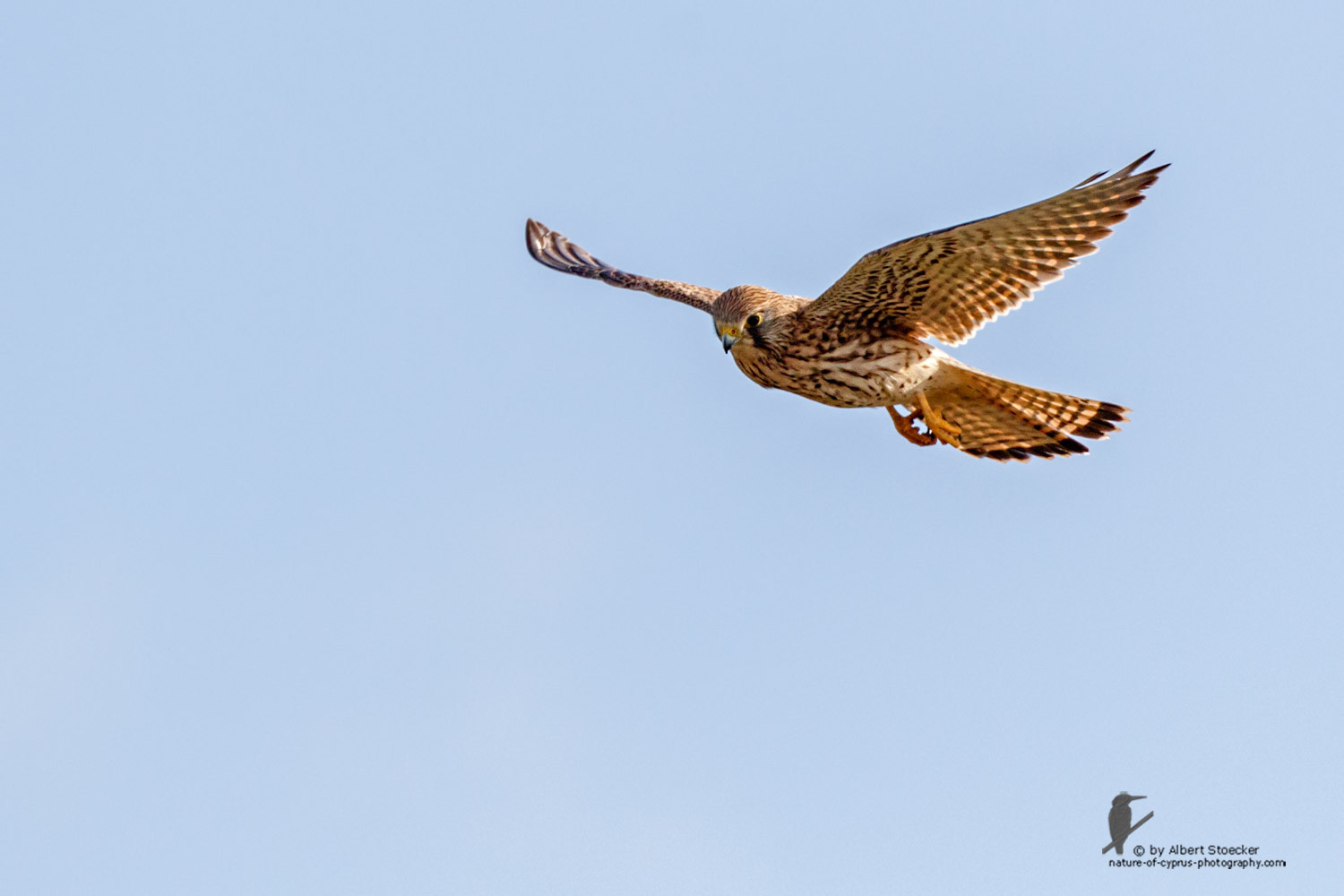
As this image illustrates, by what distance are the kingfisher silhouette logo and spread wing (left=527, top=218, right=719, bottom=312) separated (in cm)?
439

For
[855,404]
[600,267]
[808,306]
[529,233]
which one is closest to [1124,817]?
[855,404]

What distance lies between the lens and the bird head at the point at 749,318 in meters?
10.8

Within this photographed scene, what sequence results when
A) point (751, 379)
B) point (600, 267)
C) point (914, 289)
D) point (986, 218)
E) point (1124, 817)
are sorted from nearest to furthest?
point (986, 218), point (914, 289), point (751, 379), point (1124, 817), point (600, 267)

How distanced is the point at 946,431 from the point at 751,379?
125 centimetres

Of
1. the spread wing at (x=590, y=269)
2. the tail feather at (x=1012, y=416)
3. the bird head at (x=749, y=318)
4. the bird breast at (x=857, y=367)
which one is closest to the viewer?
the bird head at (x=749, y=318)

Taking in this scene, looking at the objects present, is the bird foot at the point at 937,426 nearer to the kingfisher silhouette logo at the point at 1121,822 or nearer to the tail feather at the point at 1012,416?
the tail feather at the point at 1012,416

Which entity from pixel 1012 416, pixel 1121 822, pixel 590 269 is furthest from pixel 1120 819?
pixel 590 269

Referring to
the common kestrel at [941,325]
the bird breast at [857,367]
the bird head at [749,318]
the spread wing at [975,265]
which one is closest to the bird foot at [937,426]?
the common kestrel at [941,325]

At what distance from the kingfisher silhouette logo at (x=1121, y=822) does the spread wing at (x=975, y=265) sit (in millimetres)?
3603

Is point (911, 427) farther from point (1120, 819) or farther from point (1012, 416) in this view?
point (1120, 819)

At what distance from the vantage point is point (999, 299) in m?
10.8

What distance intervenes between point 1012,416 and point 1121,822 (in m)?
3.05

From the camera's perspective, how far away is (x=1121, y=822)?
12305mm

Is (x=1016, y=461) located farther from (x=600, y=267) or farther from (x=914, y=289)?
(x=600, y=267)
